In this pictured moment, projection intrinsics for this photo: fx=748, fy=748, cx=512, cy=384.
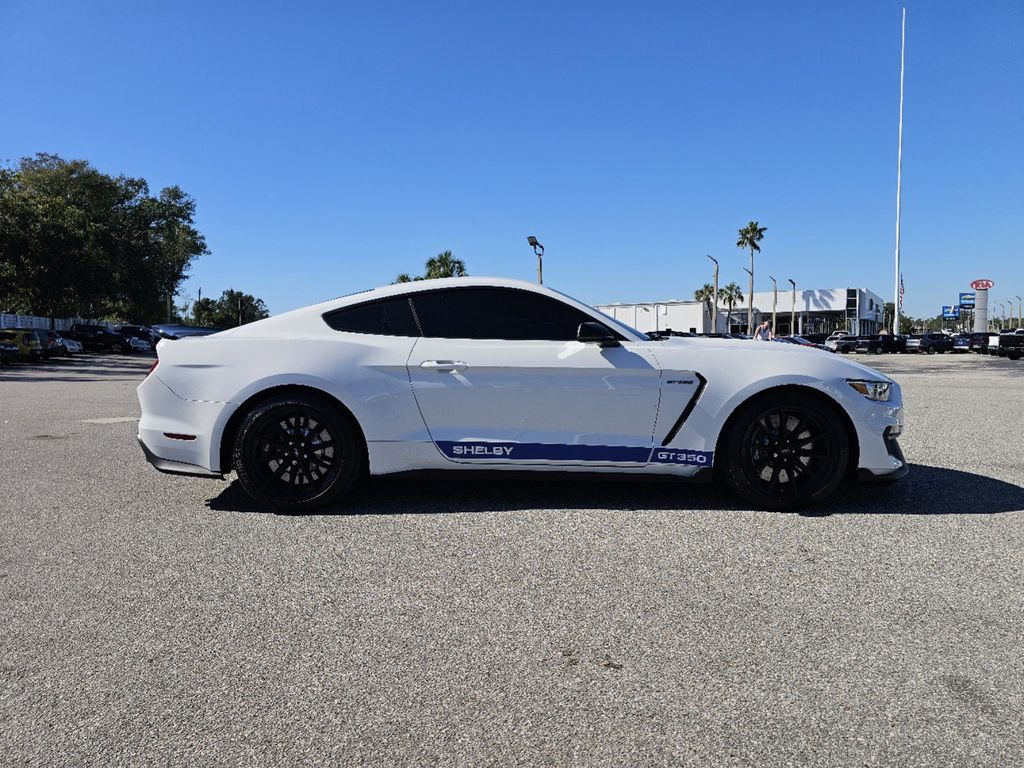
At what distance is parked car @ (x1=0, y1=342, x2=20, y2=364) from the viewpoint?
2823 centimetres

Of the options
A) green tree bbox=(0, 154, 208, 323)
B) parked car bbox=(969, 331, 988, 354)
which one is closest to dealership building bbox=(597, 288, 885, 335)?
parked car bbox=(969, 331, 988, 354)

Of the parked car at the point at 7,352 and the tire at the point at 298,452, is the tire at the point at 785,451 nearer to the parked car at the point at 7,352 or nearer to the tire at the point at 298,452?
the tire at the point at 298,452

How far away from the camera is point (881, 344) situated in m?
57.3

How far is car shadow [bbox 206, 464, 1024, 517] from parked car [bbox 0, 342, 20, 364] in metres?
28.6

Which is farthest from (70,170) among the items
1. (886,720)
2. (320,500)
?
(886,720)

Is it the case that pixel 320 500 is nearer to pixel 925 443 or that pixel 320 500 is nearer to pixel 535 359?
pixel 535 359

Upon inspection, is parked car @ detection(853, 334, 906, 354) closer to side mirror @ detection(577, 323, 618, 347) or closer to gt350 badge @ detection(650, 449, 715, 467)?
gt350 badge @ detection(650, 449, 715, 467)

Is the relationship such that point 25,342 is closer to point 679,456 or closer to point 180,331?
point 180,331

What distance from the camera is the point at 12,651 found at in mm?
2646

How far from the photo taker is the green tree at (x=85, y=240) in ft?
128

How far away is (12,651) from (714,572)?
2.84m

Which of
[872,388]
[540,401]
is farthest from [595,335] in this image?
[872,388]

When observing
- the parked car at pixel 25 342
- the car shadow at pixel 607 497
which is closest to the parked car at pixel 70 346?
the parked car at pixel 25 342

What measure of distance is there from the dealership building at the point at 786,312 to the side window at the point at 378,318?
7210 cm
